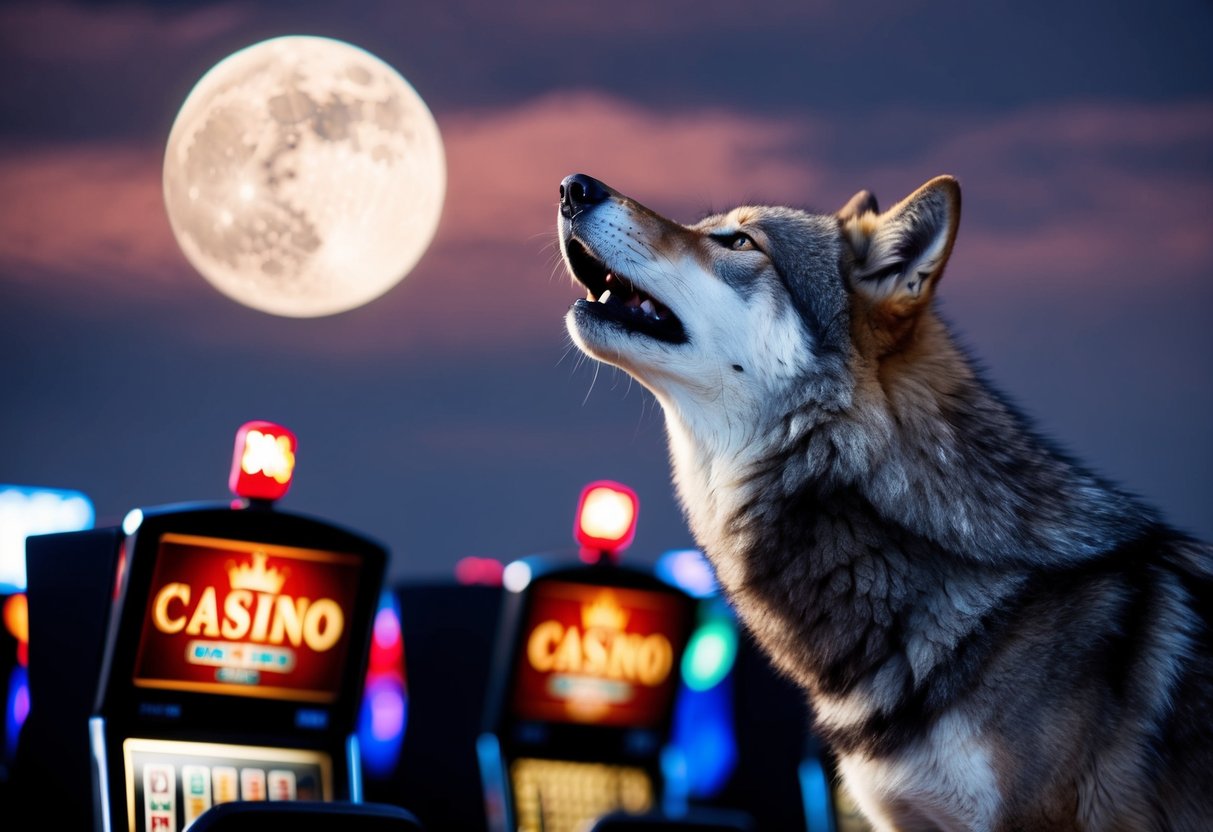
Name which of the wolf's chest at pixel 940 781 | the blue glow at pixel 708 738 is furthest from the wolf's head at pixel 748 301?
the blue glow at pixel 708 738

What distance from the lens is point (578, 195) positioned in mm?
2920

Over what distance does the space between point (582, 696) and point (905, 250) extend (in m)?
3.18

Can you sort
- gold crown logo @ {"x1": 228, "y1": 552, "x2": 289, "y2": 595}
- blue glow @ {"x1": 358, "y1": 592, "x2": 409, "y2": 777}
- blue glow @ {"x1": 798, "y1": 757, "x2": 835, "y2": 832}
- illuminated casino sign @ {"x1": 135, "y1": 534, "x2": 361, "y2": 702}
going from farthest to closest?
blue glow @ {"x1": 358, "y1": 592, "x2": 409, "y2": 777}
blue glow @ {"x1": 798, "y1": 757, "x2": 835, "y2": 832}
gold crown logo @ {"x1": 228, "y1": 552, "x2": 289, "y2": 595}
illuminated casino sign @ {"x1": 135, "y1": 534, "x2": 361, "y2": 702}

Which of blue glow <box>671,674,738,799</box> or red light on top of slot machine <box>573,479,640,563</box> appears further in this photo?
blue glow <box>671,674,738,799</box>

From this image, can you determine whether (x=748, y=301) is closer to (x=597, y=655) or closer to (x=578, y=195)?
(x=578, y=195)

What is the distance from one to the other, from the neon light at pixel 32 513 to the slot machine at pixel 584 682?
6.97m

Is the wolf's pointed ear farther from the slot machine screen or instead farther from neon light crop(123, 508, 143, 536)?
the slot machine screen

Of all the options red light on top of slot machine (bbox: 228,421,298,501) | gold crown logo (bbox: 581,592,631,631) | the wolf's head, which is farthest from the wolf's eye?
gold crown logo (bbox: 581,592,631,631)

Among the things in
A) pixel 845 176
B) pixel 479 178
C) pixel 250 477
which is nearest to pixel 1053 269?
pixel 845 176

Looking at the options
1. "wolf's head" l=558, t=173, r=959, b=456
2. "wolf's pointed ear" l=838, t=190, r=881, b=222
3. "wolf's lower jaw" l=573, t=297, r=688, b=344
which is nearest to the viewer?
"wolf's head" l=558, t=173, r=959, b=456

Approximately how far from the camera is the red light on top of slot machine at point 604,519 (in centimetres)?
559

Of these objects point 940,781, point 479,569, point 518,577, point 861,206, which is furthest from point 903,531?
point 479,569

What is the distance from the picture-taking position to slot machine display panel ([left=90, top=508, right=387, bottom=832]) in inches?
133

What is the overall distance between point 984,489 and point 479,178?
10.4m
